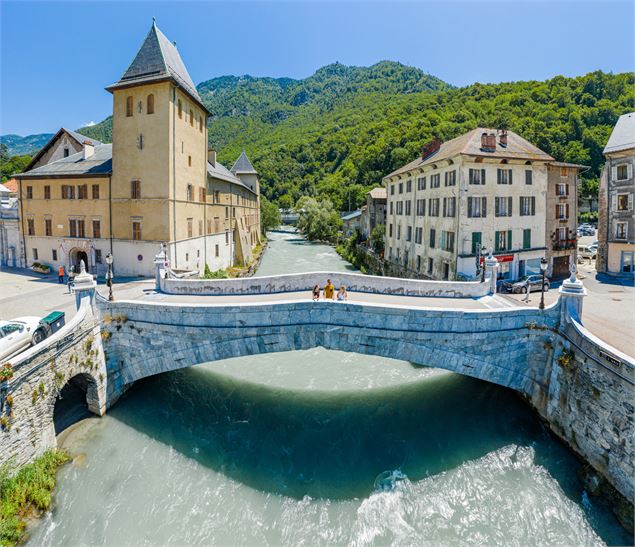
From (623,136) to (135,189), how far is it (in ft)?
136

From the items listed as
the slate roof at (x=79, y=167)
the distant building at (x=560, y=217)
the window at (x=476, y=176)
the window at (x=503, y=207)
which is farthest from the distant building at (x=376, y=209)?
the slate roof at (x=79, y=167)

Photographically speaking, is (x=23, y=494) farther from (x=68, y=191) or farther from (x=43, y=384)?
(x=68, y=191)

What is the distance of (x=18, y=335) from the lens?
14.4m

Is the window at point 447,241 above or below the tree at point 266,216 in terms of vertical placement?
below

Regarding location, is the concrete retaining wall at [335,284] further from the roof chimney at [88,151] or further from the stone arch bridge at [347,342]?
the roof chimney at [88,151]

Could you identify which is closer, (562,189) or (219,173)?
(562,189)

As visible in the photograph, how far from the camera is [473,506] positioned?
11875 mm

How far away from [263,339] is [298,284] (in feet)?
17.3

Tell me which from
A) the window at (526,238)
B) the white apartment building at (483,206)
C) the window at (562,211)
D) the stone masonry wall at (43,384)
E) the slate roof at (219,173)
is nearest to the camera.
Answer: the stone masonry wall at (43,384)

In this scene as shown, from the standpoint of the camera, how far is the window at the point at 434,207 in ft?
107

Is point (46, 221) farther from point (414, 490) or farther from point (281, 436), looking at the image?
point (414, 490)

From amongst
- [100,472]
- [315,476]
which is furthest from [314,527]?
[100,472]

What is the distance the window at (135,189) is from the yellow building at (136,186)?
0.08m

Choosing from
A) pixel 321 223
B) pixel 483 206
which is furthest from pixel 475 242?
pixel 321 223
